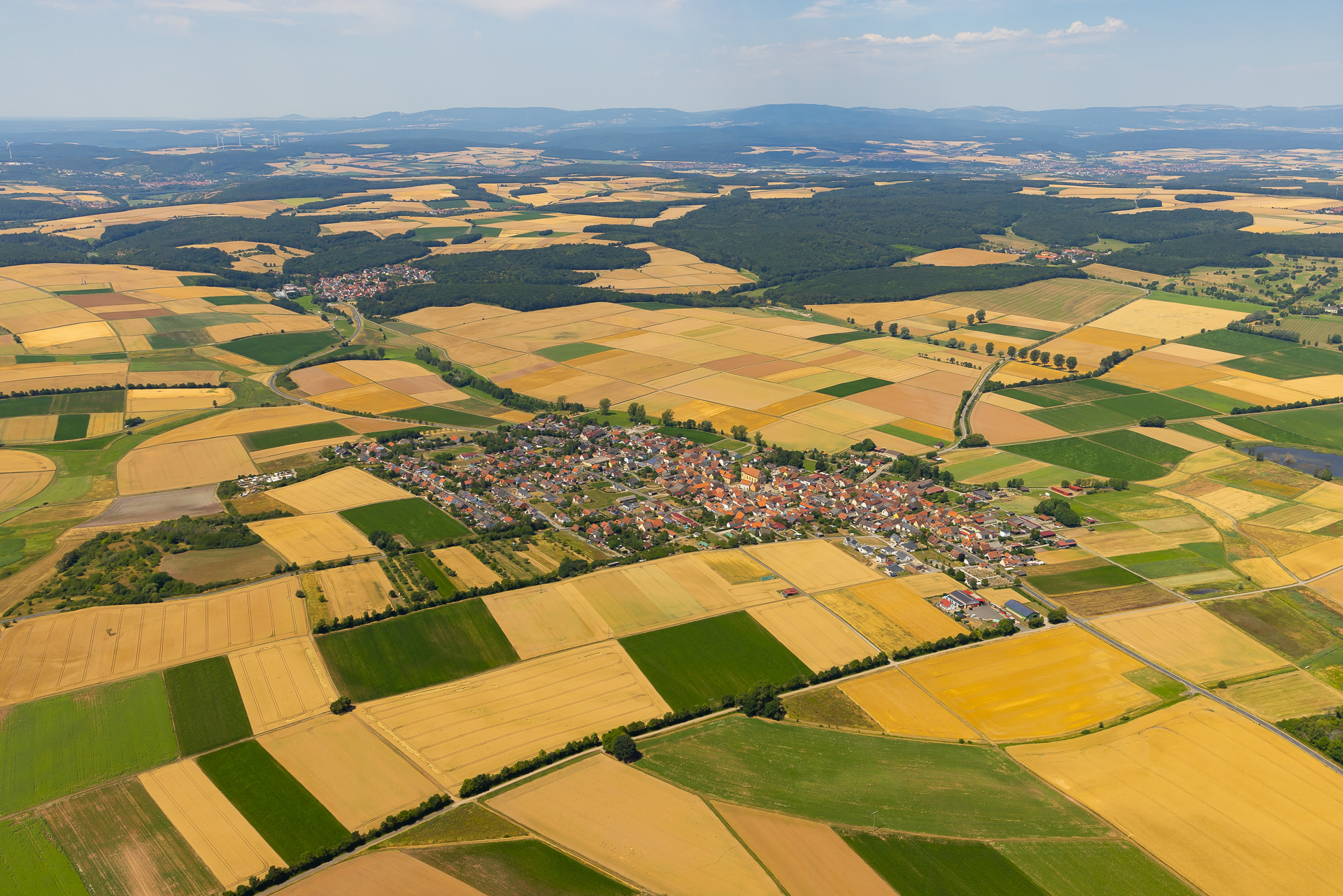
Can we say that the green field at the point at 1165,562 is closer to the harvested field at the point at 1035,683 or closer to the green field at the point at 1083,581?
the green field at the point at 1083,581

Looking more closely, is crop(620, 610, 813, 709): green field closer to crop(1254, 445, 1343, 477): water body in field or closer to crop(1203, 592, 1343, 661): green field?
crop(1203, 592, 1343, 661): green field

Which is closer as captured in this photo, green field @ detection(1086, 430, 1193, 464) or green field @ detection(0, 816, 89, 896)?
green field @ detection(0, 816, 89, 896)

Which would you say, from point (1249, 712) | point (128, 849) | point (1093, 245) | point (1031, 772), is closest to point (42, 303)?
point (128, 849)

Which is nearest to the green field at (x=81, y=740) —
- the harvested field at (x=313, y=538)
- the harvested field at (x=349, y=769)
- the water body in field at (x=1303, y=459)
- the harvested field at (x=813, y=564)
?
the harvested field at (x=349, y=769)

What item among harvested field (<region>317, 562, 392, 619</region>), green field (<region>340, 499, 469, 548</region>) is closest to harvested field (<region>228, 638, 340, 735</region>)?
harvested field (<region>317, 562, 392, 619</region>)

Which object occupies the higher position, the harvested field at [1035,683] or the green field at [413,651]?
the green field at [413,651]
